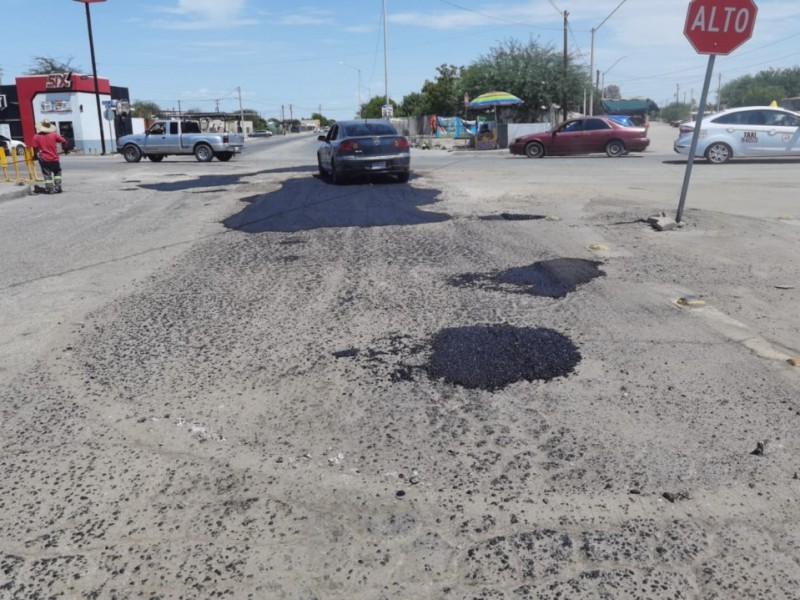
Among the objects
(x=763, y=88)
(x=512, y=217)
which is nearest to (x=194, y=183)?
(x=512, y=217)

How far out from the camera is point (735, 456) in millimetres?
3357

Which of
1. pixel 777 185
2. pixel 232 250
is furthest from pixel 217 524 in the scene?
pixel 777 185

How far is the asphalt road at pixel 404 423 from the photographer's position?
8.65ft

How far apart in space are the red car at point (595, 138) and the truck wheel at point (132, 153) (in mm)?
17322

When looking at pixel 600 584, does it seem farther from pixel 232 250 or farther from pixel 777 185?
pixel 777 185

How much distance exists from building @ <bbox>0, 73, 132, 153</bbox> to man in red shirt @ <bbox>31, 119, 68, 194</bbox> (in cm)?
3467

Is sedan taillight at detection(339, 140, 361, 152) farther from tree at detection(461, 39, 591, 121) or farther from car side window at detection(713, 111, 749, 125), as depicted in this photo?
tree at detection(461, 39, 591, 121)

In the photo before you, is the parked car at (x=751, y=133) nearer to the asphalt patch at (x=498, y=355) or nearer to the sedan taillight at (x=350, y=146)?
the sedan taillight at (x=350, y=146)

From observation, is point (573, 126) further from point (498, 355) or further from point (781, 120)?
point (498, 355)

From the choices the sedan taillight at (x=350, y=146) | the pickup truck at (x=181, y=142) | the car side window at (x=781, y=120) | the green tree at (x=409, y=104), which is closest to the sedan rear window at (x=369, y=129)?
the sedan taillight at (x=350, y=146)

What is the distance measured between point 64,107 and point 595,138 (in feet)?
131

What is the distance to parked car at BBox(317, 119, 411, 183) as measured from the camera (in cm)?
1564

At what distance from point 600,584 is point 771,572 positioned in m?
0.65

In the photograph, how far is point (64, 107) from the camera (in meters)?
49.7
